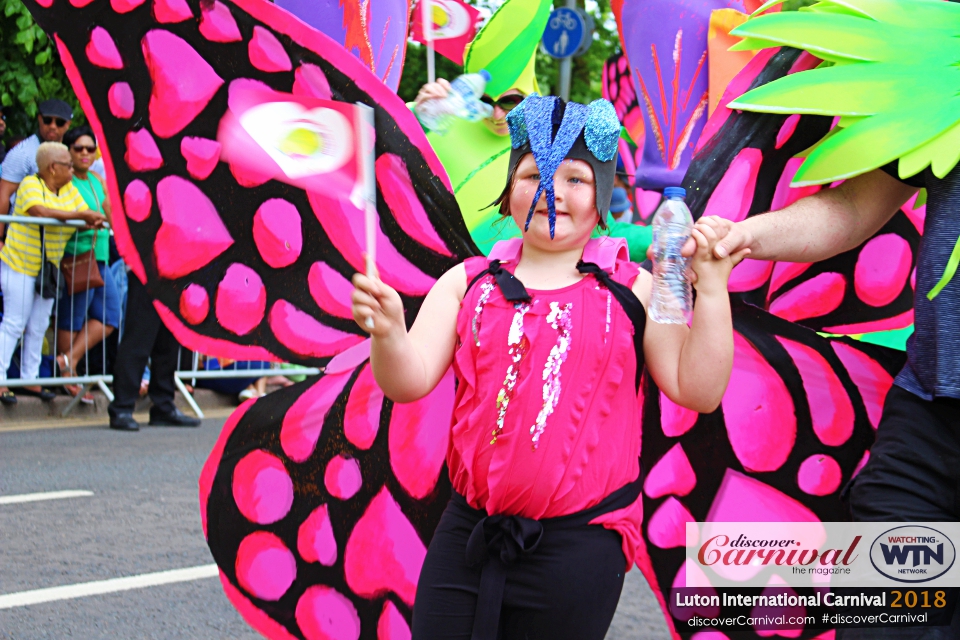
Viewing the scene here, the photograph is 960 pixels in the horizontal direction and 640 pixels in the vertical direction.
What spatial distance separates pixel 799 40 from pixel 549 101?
544mm

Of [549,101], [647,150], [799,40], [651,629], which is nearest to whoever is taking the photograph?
[549,101]

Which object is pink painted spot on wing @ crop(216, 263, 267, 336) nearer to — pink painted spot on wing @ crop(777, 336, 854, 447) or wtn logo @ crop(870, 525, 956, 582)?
pink painted spot on wing @ crop(777, 336, 854, 447)

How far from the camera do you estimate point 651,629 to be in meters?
3.60

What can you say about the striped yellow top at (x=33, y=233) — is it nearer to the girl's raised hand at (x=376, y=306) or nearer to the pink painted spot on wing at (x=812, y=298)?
the pink painted spot on wing at (x=812, y=298)

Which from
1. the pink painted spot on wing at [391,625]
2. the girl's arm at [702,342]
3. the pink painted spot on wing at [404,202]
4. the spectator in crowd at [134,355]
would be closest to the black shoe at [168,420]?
the spectator in crowd at [134,355]

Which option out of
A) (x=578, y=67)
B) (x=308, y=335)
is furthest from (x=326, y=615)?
(x=578, y=67)

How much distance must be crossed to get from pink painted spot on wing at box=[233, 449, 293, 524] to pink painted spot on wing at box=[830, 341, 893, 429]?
1317 millimetres

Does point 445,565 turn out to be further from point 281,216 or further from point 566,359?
point 281,216

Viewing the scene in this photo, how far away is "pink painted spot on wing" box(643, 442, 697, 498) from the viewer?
2.56 metres

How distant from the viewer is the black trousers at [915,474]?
6.38ft

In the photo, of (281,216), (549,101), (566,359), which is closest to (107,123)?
(281,216)

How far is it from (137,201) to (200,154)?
191mm

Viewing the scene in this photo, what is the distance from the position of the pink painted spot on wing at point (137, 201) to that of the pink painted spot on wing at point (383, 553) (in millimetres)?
856

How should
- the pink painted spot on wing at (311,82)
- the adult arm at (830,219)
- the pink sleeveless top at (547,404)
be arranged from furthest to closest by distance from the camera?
1. the pink painted spot on wing at (311,82)
2. the adult arm at (830,219)
3. the pink sleeveless top at (547,404)
